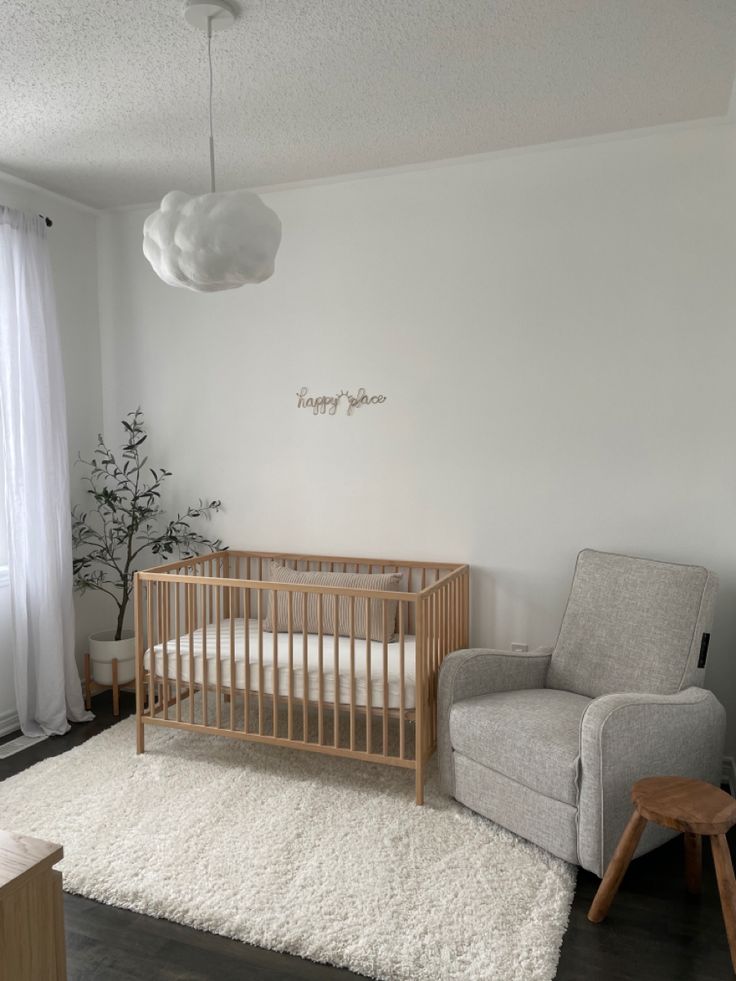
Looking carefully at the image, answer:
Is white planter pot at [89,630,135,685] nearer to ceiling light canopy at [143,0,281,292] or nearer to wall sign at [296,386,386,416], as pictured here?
wall sign at [296,386,386,416]

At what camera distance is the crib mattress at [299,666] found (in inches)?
117

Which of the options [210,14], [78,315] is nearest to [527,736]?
[210,14]

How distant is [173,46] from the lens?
2.40 m

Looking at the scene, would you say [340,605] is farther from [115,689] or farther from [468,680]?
[115,689]

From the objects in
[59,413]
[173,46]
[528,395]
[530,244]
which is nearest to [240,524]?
[59,413]

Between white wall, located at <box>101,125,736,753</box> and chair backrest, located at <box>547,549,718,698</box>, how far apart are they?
0.27 metres

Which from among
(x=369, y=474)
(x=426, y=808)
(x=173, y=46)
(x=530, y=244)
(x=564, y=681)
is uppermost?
(x=173, y=46)

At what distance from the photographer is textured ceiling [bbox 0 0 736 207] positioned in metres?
2.25

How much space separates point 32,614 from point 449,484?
2096 millimetres

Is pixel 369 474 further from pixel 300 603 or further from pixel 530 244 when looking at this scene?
pixel 530 244

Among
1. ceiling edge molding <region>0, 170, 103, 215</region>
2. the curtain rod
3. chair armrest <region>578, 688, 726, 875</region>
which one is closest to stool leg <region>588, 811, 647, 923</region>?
chair armrest <region>578, 688, 726, 875</region>

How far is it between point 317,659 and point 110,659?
138cm

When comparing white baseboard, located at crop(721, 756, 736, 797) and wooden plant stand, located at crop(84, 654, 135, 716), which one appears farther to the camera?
wooden plant stand, located at crop(84, 654, 135, 716)

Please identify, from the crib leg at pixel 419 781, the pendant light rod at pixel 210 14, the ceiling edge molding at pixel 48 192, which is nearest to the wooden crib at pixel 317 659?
the crib leg at pixel 419 781
